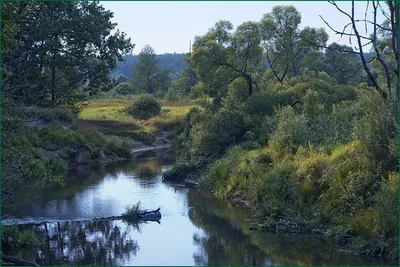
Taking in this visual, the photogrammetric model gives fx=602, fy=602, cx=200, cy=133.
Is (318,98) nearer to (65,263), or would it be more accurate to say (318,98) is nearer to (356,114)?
(356,114)

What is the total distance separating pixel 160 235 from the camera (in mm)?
19516

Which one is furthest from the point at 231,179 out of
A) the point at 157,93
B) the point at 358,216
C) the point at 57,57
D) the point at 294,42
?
the point at 157,93

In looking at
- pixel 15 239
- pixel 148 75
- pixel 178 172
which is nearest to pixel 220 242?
pixel 15 239

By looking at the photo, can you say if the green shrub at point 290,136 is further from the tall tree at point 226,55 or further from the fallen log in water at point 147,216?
the tall tree at point 226,55

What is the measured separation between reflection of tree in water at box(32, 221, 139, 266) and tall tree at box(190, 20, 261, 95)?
→ 17.1m

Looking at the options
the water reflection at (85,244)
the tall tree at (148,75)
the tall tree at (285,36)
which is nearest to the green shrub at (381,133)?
the water reflection at (85,244)

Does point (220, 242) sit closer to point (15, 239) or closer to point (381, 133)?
point (381, 133)

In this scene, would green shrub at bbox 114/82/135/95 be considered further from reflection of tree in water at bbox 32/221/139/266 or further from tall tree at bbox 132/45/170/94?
reflection of tree in water at bbox 32/221/139/266

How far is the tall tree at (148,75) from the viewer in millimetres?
96438

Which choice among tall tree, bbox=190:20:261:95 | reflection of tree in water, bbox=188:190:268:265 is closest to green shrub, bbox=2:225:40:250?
reflection of tree in water, bbox=188:190:268:265

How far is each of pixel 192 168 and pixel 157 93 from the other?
61533mm

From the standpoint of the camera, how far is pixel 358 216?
17.5 meters

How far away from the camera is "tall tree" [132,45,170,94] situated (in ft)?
316

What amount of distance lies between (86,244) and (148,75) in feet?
263
